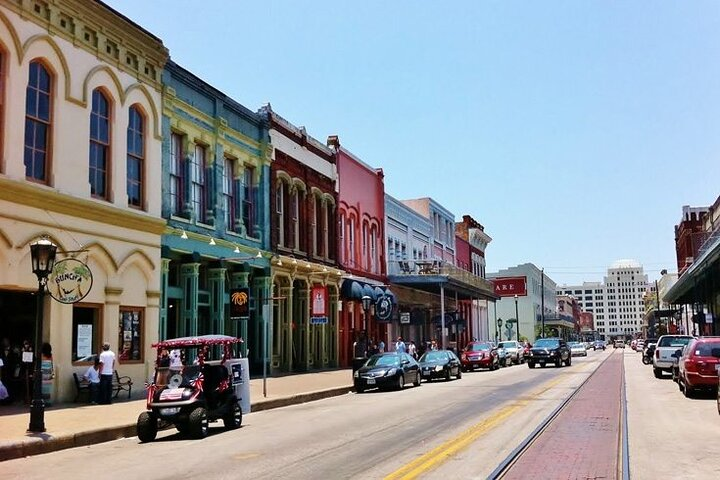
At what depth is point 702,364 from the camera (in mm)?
20281

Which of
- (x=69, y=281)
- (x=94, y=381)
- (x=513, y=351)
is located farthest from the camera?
(x=513, y=351)

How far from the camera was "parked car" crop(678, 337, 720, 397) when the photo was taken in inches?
794

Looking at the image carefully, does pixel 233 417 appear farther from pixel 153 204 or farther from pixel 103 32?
pixel 103 32

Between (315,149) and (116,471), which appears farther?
(315,149)

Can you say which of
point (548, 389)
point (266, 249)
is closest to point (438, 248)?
point (266, 249)

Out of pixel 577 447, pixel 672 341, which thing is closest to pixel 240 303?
pixel 577 447

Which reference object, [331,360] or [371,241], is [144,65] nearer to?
[331,360]

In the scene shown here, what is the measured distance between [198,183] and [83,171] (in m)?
6.52

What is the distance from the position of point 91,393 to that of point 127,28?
10528 mm

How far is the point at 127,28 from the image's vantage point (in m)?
22.6

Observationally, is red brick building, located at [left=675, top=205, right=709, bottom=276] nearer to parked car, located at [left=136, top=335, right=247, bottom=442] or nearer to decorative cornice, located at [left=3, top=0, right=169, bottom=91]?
decorative cornice, located at [left=3, top=0, right=169, bottom=91]

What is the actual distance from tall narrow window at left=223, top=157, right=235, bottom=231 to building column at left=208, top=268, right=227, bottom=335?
2.02 metres

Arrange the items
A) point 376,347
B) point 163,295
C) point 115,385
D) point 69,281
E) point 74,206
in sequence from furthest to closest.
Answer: point 376,347, point 163,295, point 115,385, point 74,206, point 69,281

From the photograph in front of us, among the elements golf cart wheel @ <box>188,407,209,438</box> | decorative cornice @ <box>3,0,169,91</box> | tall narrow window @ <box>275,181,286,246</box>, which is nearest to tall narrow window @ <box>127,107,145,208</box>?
decorative cornice @ <box>3,0,169,91</box>
